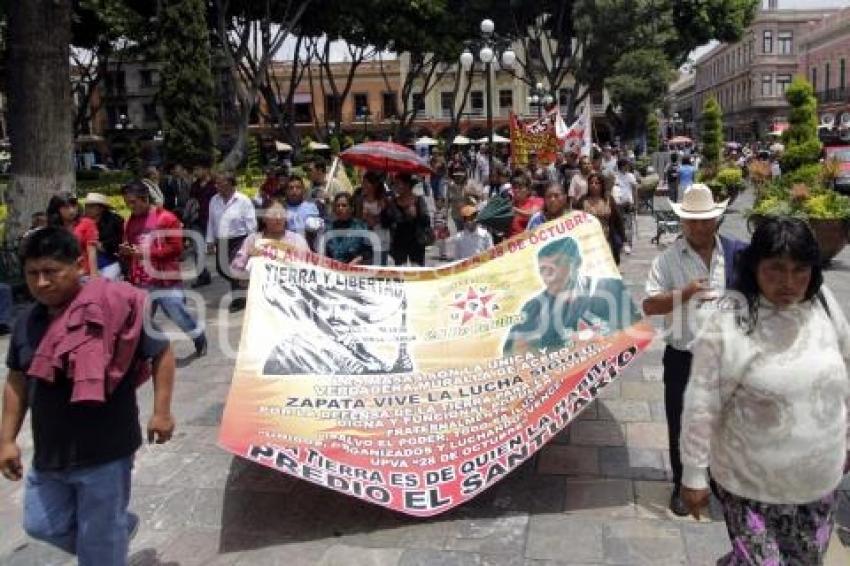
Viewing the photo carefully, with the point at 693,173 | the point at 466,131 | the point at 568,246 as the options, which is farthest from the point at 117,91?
the point at 568,246

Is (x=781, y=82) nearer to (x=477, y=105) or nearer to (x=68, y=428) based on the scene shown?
(x=477, y=105)

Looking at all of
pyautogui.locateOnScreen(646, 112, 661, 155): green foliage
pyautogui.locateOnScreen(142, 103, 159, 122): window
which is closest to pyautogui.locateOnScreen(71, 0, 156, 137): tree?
pyautogui.locateOnScreen(646, 112, 661, 155): green foliage

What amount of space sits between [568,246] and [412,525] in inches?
80.4

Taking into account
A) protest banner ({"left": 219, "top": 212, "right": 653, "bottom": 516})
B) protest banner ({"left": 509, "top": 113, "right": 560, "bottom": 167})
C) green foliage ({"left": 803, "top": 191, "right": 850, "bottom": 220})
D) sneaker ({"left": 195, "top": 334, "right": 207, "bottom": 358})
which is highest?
protest banner ({"left": 509, "top": 113, "right": 560, "bottom": 167})

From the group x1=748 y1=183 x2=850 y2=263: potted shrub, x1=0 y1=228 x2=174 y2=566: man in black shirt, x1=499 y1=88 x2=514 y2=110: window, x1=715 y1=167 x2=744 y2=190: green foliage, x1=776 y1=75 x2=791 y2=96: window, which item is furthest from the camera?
x1=776 y1=75 x2=791 y2=96: window

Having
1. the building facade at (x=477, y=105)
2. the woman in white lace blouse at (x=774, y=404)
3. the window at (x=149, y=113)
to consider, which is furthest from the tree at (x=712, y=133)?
the window at (x=149, y=113)

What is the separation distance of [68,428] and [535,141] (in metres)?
14.3

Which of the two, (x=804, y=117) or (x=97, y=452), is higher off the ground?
(x=804, y=117)

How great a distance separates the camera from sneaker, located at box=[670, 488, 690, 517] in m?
3.98

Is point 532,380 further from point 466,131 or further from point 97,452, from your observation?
point 466,131

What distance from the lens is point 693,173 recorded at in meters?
19.0

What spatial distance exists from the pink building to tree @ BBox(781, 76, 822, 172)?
4559 cm

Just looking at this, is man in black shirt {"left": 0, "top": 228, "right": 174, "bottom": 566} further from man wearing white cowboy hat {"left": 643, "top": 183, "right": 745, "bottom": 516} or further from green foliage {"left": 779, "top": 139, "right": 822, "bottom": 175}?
green foliage {"left": 779, "top": 139, "right": 822, "bottom": 175}

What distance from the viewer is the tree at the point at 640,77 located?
1140 inches
